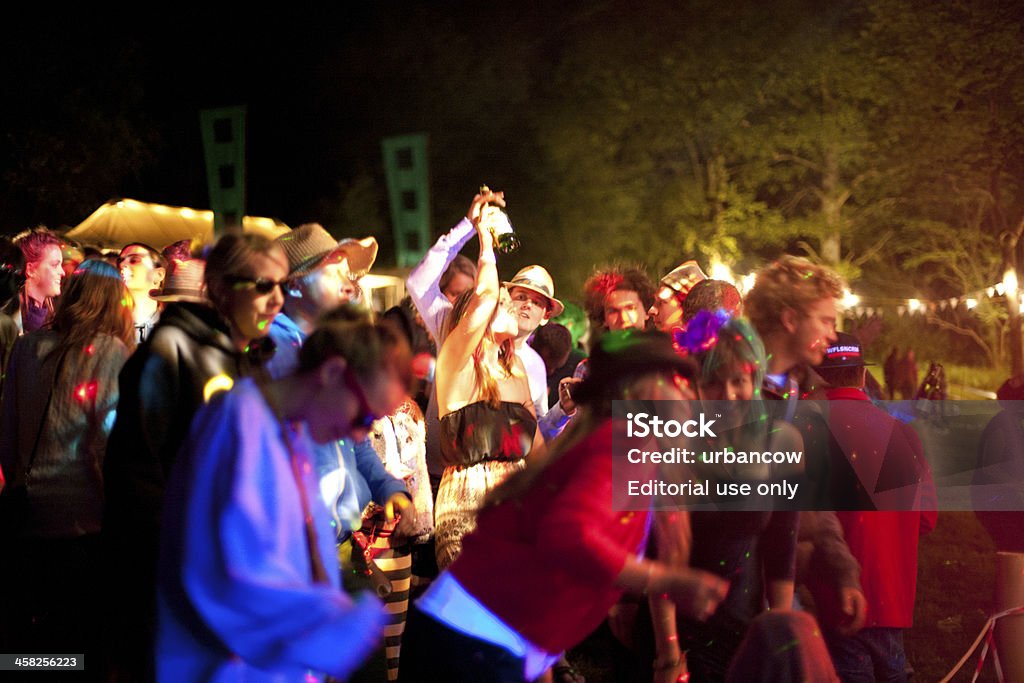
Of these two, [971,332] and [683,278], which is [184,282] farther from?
[971,332]

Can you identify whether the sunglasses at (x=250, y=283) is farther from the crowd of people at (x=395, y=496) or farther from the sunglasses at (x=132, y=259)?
the sunglasses at (x=132, y=259)

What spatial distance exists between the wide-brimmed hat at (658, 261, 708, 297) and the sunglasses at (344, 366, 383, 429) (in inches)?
135

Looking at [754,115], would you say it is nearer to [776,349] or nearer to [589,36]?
[589,36]

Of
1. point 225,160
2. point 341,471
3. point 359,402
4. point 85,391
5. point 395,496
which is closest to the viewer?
point 359,402

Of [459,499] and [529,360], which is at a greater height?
[529,360]

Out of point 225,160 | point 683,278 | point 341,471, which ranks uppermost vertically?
point 225,160

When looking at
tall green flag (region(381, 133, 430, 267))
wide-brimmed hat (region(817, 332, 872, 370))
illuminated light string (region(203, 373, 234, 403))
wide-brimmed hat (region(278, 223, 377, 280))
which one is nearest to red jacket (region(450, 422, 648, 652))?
illuminated light string (region(203, 373, 234, 403))

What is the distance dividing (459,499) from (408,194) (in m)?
11.4

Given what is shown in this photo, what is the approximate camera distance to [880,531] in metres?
3.61

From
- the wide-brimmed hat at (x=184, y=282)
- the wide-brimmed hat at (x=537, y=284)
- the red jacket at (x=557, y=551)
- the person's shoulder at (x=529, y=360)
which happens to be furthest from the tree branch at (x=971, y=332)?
the red jacket at (x=557, y=551)

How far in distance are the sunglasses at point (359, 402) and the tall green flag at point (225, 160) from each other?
19.2 ft

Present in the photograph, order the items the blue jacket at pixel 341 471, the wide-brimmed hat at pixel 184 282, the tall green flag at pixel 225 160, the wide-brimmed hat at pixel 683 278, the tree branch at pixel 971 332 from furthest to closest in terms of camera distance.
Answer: the tree branch at pixel 971 332 → the tall green flag at pixel 225 160 → the wide-brimmed hat at pixel 683 278 → the wide-brimmed hat at pixel 184 282 → the blue jacket at pixel 341 471

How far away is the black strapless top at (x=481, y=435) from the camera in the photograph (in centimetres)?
445

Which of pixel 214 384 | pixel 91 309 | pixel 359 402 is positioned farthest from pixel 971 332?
pixel 359 402
